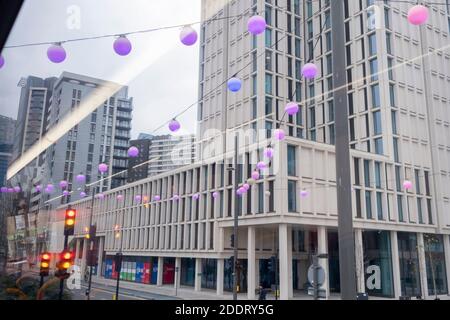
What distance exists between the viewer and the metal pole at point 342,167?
3.95m

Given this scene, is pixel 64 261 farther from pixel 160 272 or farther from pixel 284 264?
pixel 160 272

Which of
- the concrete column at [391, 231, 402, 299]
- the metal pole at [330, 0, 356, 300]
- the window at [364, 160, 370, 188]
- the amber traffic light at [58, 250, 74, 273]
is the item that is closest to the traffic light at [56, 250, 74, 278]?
the amber traffic light at [58, 250, 74, 273]

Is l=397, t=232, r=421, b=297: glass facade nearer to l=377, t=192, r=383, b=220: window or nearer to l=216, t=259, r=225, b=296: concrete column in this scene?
l=377, t=192, r=383, b=220: window

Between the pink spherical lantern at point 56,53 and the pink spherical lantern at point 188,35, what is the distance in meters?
1.92

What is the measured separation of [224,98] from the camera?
4150cm

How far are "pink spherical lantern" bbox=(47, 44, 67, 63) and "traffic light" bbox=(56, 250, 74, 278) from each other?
5.92 meters

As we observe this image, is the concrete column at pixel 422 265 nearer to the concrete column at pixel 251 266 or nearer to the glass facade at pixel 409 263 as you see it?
the glass facade at pixel 409 263

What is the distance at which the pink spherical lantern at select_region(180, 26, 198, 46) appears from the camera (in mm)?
6422

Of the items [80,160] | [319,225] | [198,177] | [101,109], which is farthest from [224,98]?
[101,109]

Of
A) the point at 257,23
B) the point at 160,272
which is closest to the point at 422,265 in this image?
the point at 160,272

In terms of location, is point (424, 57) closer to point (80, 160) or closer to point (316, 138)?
point (316, 138)

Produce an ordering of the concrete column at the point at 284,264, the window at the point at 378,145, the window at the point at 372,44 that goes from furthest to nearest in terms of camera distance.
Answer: the window at the point at 372,44
the window at the point at 378,145
the concrete column at the point at 284,264

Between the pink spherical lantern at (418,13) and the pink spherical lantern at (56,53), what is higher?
the pink spherical lantern at (418,13)

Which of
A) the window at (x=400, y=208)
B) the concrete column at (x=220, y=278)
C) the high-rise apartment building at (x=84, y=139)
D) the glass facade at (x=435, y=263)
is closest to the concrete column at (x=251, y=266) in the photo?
the concrete column at (x=220, y=278)
